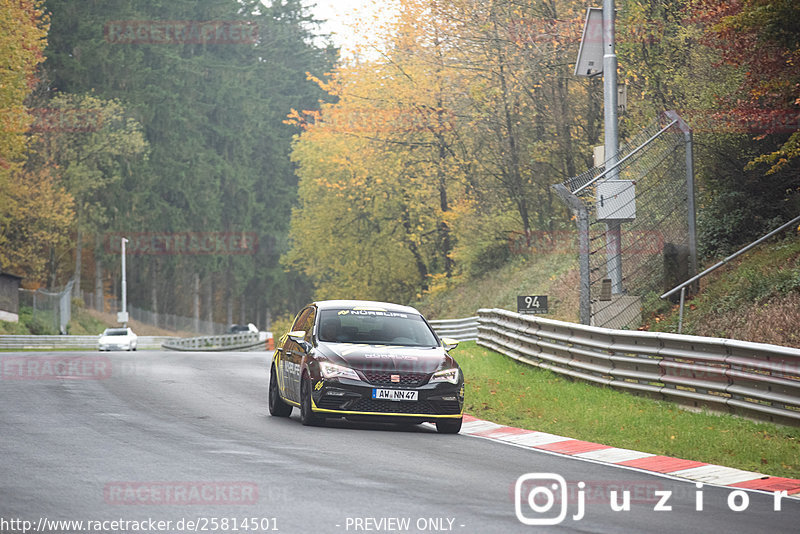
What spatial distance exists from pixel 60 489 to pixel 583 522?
407 cm

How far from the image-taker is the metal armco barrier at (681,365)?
1280 cm

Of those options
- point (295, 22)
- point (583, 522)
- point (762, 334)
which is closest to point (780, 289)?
point (762, 334)

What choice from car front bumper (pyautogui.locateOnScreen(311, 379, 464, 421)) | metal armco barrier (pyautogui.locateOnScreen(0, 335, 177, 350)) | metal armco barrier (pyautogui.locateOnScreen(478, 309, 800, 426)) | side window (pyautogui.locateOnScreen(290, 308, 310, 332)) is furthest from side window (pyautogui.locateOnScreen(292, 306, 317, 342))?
metal armco barrier (pyautogui.locateOnScreen(0, 335, 177, 350))

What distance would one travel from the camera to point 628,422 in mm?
13859

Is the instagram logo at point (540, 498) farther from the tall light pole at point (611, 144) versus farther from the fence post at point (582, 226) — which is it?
the tall light pole at point (611, 144)

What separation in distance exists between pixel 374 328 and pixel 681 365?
14.0 feet

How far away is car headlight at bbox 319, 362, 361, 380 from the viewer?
13469 millimetres

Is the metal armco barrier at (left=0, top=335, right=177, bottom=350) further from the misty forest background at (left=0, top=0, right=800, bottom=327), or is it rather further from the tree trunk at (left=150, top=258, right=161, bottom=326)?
the tree trunk at (left=150, top=258, right=161, bottom=326)

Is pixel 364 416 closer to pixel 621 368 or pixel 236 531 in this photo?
pixel 621 368

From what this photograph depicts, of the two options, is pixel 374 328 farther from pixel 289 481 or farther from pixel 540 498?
pixel 540 498

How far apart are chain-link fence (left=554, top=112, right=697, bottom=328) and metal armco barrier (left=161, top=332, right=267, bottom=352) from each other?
47242 mm

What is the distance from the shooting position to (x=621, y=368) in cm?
1666

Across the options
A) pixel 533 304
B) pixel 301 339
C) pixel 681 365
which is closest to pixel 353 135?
pixel 533 304

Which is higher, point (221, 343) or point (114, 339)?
point (114, 339)
